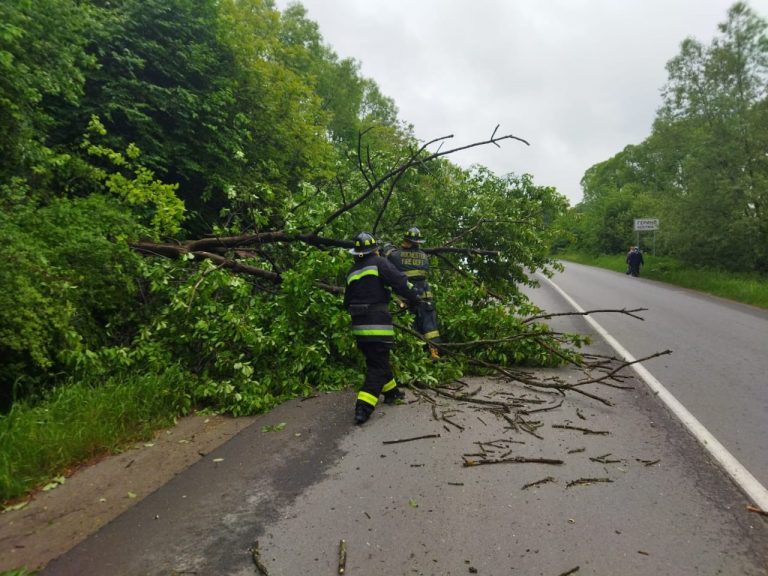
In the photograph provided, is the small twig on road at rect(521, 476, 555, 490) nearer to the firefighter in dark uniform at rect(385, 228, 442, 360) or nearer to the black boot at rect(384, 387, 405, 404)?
the black boot at rect(384, 387, 405, 404)

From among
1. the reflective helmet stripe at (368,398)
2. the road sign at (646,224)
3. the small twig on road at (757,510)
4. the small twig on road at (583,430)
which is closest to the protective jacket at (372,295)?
the reflective helmet stripe at (368,398)

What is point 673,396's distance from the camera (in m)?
Result: 5.12

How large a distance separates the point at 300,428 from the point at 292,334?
142 centimetres

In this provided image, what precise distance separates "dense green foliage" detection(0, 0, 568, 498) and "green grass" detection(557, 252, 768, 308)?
4798 mm

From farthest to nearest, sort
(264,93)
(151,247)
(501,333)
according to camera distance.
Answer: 1. (264,93)
2. (151,247)
3. (501,333)

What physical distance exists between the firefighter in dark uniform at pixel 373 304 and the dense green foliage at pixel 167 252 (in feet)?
2.45

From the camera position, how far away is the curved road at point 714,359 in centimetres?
420

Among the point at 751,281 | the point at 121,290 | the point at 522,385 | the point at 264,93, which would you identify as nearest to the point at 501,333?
the point at 522,385

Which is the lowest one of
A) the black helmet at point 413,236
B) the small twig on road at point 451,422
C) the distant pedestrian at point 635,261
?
the small twig on road at point 451,422

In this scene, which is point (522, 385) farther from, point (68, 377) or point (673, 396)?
point (68, 377)

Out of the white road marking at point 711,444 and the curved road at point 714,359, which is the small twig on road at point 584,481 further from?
the curved road at point 714,359

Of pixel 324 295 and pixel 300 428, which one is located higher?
pixel 324 295

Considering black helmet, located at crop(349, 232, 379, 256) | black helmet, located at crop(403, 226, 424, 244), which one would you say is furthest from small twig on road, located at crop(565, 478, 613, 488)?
black helmet, located at crop(403, 226, 424, 244)

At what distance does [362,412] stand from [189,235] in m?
8.53
